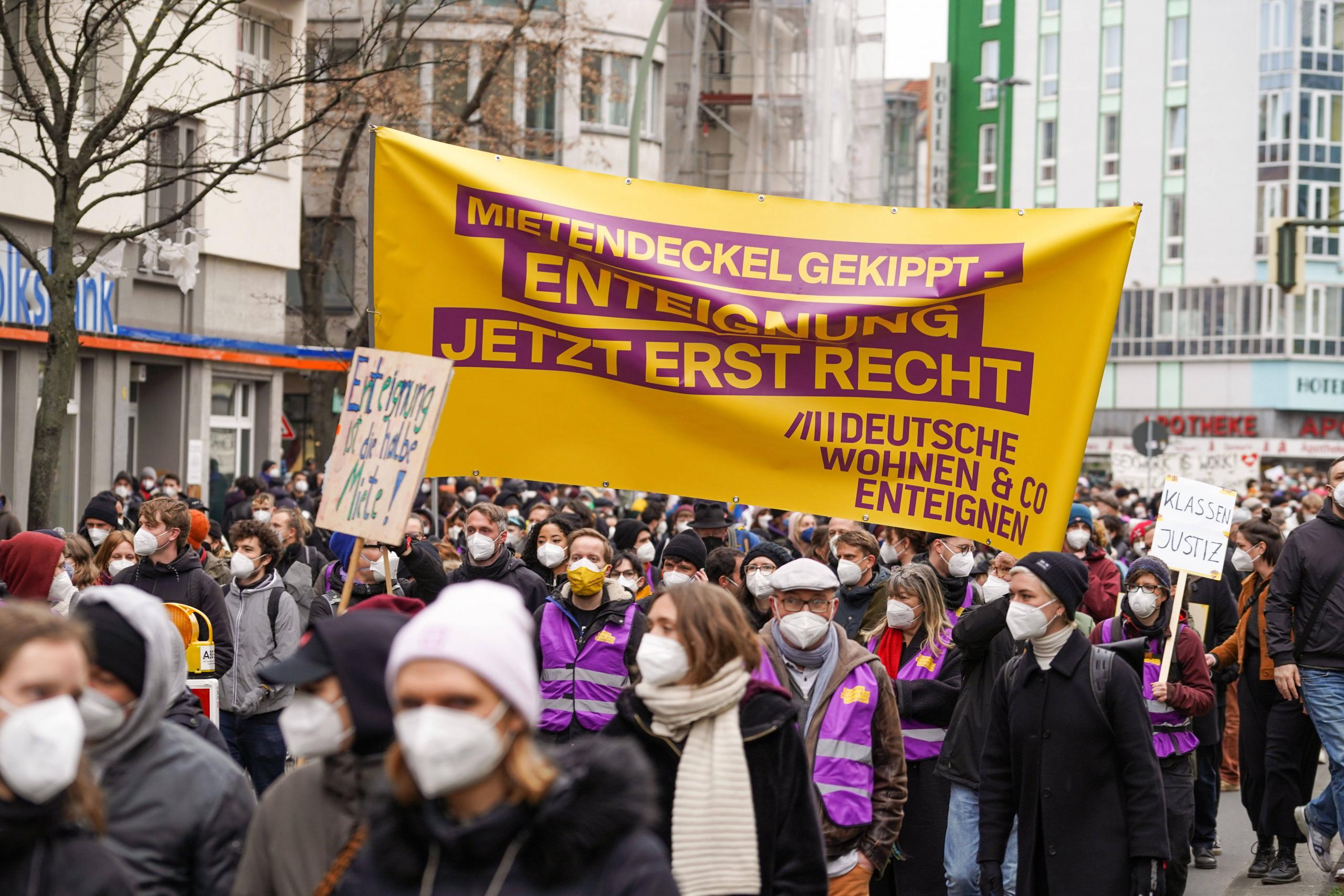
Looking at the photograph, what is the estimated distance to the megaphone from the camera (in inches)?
264

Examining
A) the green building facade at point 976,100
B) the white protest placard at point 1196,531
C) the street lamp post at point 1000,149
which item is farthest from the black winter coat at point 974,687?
the green building facade at point 976,100

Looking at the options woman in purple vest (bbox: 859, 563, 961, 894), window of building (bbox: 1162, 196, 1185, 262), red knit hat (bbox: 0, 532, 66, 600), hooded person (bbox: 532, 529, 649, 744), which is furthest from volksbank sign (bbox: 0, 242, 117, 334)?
window of building (bbox: 1162, 196, 1185, 262)

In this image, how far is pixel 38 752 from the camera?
124 inches

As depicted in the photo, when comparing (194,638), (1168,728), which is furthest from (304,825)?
(1168,728)

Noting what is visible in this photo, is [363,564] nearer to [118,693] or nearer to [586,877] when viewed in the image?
[118,693]

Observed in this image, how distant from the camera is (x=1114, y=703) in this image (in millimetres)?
6477

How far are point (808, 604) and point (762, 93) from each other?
43.4 m

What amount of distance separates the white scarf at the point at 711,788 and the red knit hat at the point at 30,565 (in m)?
4.19

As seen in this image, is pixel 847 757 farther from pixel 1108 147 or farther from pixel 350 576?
pixel 1108 147

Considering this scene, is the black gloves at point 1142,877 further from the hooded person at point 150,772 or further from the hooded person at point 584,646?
the hooded person at point 150,772

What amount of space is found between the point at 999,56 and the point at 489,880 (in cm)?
7222

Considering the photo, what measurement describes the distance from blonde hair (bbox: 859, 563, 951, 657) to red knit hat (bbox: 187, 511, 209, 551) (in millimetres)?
5354

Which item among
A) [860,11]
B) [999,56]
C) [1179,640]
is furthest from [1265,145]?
[1179,640]

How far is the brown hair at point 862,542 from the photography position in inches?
363
